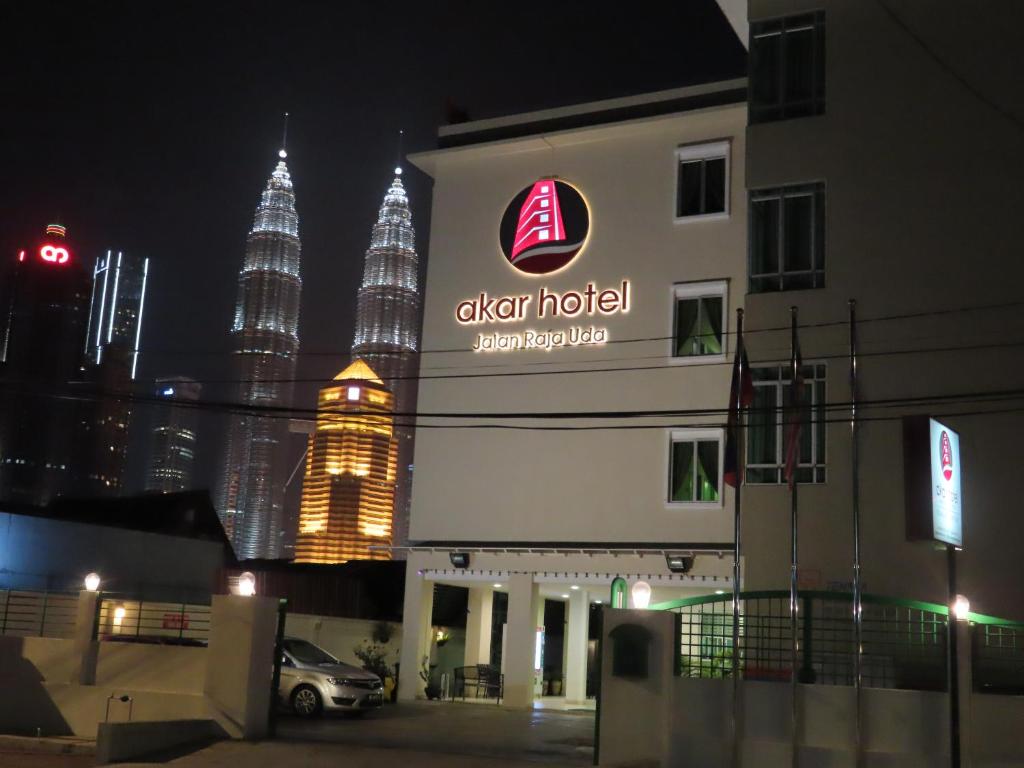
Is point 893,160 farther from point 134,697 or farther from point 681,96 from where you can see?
point 134,697

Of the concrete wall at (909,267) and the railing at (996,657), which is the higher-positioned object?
the concrete wall at (909,267)

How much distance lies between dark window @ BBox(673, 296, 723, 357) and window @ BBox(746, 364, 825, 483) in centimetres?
399

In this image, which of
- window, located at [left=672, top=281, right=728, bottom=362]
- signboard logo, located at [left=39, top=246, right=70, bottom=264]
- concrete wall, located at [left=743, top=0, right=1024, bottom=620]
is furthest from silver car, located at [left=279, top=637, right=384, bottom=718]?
signboard logo, located at [left=39, top=246, right=70, bottom=264]

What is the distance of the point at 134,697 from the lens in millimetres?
17625

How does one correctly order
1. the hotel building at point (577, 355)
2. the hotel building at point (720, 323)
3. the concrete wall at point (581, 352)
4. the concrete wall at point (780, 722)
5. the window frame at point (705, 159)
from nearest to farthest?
the concrete wall at point (780, 722) → the hotel building at point (720, 323) → the hotel building at point (577, 355) → the concrete wall at point (581, 352) → the window frame at point (705, 159)

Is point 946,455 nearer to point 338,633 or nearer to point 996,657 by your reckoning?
point 996,657

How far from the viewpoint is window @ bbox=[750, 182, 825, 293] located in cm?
2155

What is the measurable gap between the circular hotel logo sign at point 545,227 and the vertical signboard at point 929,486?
13251mm

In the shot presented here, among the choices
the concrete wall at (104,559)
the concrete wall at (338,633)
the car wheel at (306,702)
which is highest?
the concrete wall at (104,559)

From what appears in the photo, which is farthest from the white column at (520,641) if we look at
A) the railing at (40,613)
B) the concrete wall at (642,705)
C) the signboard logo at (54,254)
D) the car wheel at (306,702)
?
the signboard logo at (54,254)

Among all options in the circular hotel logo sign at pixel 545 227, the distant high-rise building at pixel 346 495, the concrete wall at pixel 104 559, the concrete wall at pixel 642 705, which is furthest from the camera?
the distant high-rise building at pixel 346 495

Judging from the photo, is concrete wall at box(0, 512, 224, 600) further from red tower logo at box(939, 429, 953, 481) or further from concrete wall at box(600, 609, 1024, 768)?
red tower logo at box(939, 429, 953, 481)

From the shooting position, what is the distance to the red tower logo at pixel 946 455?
15.4 metres

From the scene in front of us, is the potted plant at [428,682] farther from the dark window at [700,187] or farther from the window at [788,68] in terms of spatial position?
the window at [788,68]
